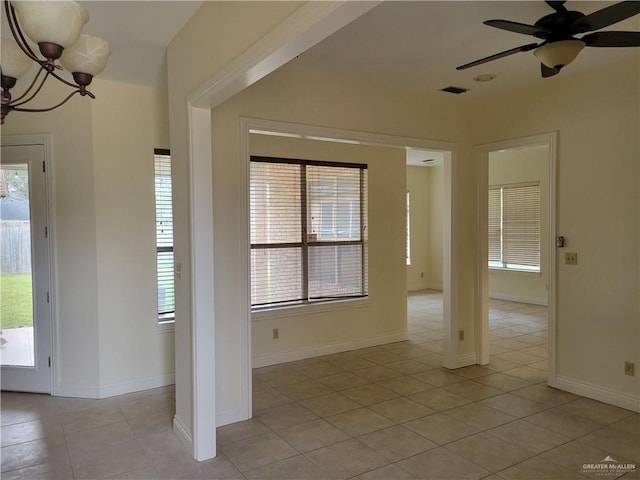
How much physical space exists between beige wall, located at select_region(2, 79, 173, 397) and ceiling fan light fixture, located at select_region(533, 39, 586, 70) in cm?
319

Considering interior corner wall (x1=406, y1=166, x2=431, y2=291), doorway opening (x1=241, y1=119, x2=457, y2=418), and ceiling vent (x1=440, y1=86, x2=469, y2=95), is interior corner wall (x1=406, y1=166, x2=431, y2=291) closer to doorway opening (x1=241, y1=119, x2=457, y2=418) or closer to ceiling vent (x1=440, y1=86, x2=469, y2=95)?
doorway opening (x1=241, y1=119, x2=457, y2=418)

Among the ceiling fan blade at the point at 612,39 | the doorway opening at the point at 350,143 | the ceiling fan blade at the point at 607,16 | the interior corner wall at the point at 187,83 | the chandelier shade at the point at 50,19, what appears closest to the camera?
the chandelier shade at the point at 50,19

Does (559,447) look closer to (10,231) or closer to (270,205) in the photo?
(270,205)

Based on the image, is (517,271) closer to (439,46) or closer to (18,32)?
(439,46)

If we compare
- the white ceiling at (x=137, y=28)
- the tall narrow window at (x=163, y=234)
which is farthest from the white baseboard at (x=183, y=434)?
the white ceiling at (x=137, y=28)

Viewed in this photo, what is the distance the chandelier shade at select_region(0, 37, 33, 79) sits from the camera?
6.31 feet

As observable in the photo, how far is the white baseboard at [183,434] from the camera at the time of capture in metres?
2.92

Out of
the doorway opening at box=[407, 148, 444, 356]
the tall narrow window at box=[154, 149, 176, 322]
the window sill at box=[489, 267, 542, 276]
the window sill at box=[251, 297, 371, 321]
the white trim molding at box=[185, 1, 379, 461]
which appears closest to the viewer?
the white trim molding at box=[185, 1, 379, 461]

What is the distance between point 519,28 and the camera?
7.82ft

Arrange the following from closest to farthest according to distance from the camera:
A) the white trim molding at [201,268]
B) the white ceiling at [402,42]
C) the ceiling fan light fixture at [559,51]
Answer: the ceiling fan light fixture at [559,51]
the white ceiling at [402,42]
the white trim molding at [201,268]

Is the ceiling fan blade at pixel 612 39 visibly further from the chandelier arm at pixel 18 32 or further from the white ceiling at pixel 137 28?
the chandelier arm at pixel 18 32

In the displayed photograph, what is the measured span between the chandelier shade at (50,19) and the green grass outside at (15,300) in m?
3.00

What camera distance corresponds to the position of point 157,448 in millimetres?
2975

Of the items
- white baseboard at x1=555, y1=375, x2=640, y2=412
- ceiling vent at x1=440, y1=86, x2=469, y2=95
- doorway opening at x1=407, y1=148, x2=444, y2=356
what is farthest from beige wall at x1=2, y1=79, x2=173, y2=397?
doorway opening at x1=407, y1=148, x2=444, y2=356
